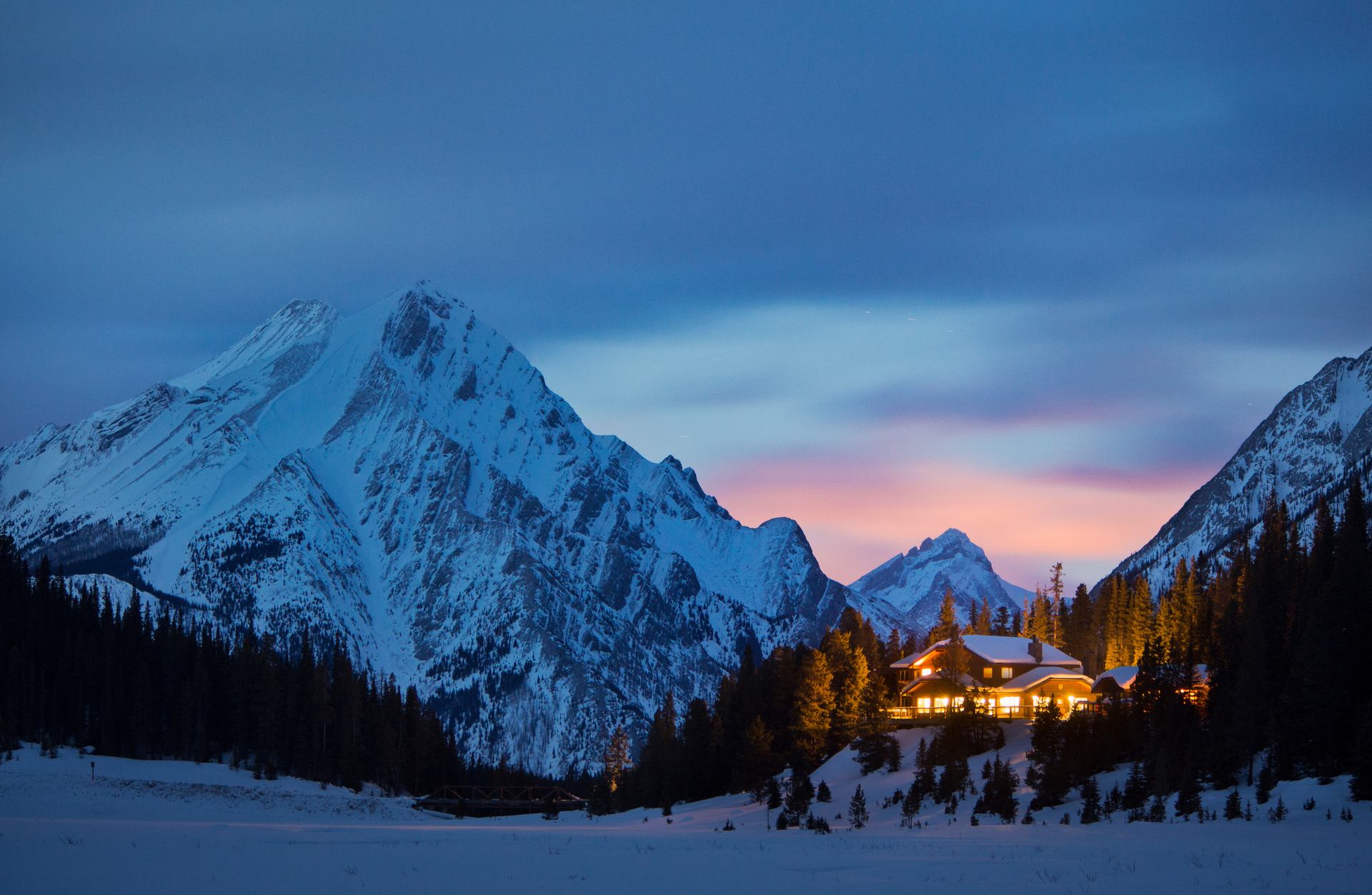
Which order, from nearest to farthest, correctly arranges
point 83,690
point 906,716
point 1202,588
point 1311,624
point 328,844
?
point 328,844 < point 1311,624 < point 906,716 < point 83,690 < point 1202,588

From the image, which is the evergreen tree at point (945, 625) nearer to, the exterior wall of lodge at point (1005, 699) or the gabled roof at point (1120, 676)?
the gabled roof at point (1120, 676)

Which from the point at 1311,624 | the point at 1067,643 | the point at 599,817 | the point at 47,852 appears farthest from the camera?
the point at 1067,643

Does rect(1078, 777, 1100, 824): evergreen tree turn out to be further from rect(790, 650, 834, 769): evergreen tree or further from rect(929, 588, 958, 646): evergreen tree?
rect(929, 588, 958, 646): evergreen tree

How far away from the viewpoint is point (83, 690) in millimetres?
120375

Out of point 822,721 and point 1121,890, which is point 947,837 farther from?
point 822,721

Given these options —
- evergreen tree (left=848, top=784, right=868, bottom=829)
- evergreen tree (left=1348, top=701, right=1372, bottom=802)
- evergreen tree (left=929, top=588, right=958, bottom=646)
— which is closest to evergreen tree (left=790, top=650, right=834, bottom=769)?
evergreen tree (left=848, top=784, right=868, bottom=829)

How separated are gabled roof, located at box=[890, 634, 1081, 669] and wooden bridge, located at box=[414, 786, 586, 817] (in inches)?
1447

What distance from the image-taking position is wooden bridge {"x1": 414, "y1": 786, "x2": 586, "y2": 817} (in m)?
118

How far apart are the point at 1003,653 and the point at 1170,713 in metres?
38.5

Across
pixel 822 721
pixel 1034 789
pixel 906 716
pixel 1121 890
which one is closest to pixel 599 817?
pixel 822 721

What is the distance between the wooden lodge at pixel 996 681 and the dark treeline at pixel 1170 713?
3.18 metres

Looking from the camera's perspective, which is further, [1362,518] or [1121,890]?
[1362,518]

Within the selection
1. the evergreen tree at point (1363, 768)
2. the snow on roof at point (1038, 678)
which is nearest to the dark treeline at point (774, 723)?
the snow on roof at point (1038, 678)

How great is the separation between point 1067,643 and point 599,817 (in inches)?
2736
